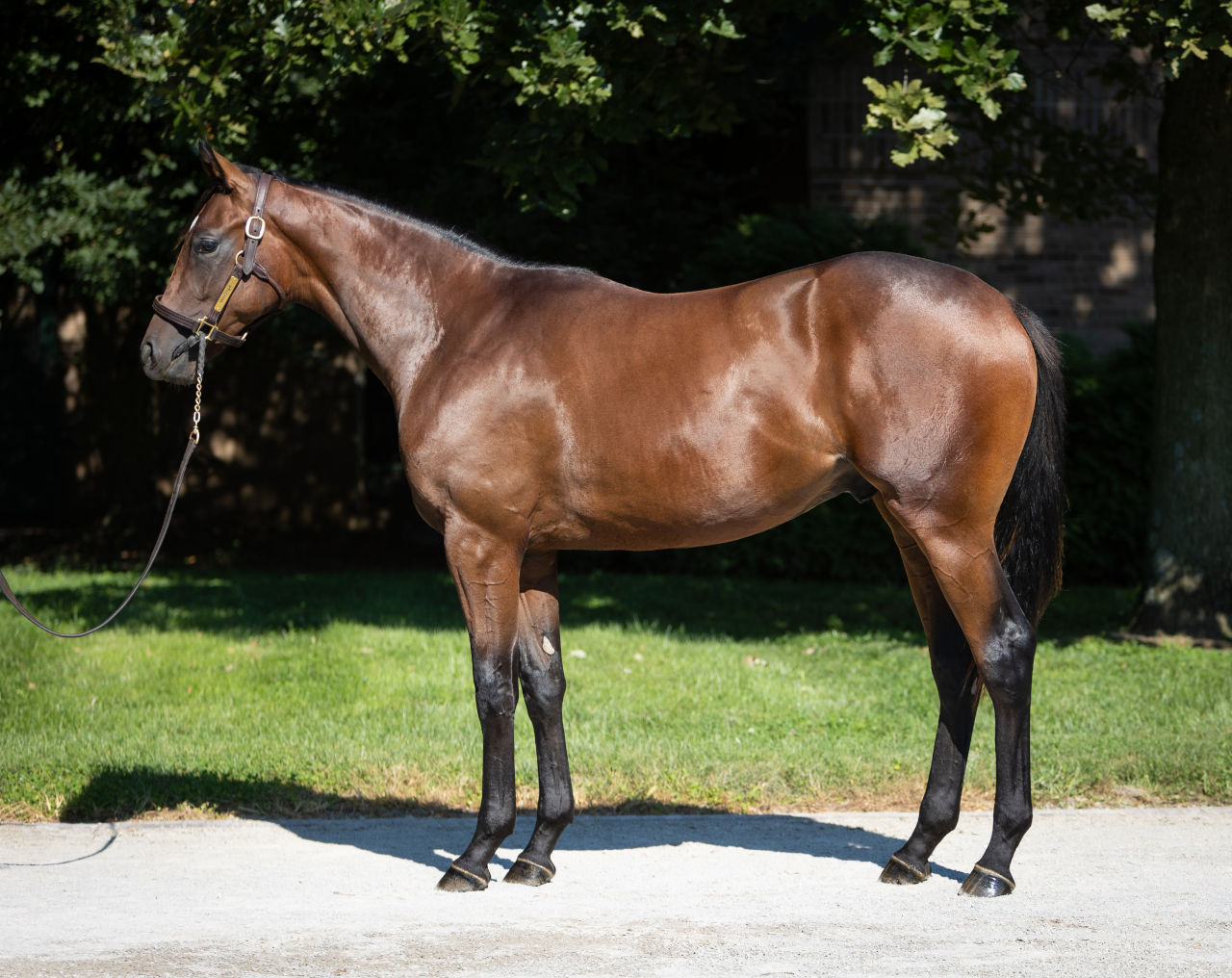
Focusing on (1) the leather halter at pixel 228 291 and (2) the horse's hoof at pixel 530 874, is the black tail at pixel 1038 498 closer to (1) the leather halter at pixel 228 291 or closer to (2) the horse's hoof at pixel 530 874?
(2) the horse's hoof at pixel 530 874

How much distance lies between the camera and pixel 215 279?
480cm

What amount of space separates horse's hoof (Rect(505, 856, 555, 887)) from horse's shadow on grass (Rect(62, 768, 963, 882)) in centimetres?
18

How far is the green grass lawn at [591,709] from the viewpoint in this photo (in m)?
5.83

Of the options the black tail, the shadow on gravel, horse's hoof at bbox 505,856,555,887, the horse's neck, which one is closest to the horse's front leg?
horse's hoof at bbox 505,856,555,887

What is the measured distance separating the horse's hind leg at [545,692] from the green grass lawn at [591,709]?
0.93 metres

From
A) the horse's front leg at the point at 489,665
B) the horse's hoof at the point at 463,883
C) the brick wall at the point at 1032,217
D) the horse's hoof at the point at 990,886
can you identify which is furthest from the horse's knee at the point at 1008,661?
the brick wall at the point at 1032,217

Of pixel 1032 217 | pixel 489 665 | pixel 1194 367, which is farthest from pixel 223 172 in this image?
pixel 1032 217

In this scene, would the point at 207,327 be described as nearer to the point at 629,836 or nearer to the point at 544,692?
the point at 544,692

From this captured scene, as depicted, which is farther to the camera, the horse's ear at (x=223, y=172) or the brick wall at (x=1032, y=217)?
the brick wall at (x=1032, y=217)

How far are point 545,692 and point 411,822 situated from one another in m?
1.06

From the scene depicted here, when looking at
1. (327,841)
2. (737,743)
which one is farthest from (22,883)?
(737,743)

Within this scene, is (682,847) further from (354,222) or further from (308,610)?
(308,610)

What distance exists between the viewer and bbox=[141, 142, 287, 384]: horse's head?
15.7 ft

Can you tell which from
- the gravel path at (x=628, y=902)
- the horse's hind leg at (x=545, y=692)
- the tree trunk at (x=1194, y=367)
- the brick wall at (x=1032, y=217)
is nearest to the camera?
the gravel path at (x=628, y=902)
